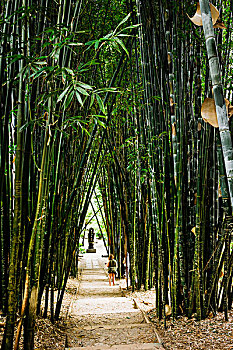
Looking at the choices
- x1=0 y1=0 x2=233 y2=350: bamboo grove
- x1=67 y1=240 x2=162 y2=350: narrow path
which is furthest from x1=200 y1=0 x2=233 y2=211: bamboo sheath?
x1=67 y1=240 x2=162 y2=350: narrow path

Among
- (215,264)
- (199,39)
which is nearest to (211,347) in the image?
(215,264)

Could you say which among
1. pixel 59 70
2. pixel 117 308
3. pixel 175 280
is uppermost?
pixel 59 70

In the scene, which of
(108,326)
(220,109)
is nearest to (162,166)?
(108,326)

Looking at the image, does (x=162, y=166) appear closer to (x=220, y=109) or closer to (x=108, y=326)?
(x=108, y=326)

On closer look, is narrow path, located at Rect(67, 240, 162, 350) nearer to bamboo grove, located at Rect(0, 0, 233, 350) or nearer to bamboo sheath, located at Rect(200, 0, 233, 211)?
bamboo grove, located at Rect(0, 0, 233, 350)

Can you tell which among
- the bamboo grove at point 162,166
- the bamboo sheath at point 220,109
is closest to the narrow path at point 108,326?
the bamboo grove at point 162,166

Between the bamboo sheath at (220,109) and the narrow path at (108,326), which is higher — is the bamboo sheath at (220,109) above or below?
above

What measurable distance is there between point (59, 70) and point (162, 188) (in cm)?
157

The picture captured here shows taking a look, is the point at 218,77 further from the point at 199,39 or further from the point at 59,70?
the point at 199,39

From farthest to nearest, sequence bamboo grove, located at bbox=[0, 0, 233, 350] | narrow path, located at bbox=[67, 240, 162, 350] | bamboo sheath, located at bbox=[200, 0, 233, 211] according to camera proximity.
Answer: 1. narrow path, located at bbox=[67, 240, 162, 350]
2. bamboo grove, located at bbox=[0, 0, 233, 350]
3. bamboo sheath, located at bbox=[200, 0, 233, 211]

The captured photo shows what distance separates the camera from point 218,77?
955mm

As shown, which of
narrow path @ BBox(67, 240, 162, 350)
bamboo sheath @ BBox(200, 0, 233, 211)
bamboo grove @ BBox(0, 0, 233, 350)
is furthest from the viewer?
narrow path @ BBox(67, 240, 162, 350)

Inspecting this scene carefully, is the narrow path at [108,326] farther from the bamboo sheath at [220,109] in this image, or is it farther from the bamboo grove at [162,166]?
the bamboo sheath at [220,109]

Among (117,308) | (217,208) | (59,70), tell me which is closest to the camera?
(59,70)
